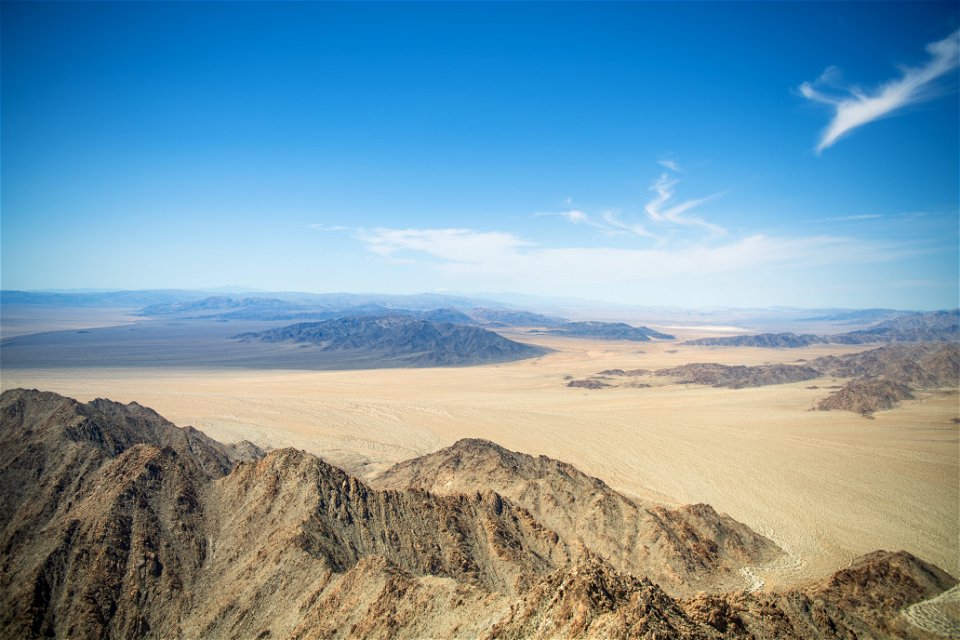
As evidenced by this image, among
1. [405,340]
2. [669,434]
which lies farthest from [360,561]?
[405,340]

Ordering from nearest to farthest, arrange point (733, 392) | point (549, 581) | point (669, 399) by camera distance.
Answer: point (549, 581) → point (669, 399) → point (733, 392)

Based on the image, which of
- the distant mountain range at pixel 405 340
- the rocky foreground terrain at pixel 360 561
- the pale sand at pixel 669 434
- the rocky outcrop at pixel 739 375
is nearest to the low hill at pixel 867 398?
the pale sand at pixel 669 434

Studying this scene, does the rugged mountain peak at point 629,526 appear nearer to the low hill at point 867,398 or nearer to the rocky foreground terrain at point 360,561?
the rocky foreground terrain at point 360,561

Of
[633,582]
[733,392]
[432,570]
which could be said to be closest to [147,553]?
[432,570]

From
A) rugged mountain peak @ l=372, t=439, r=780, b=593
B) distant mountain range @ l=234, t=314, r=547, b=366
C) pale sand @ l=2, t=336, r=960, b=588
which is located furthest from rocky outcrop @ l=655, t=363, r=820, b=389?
rugged mountain peak @ l=372, t=439, r=780, b=593

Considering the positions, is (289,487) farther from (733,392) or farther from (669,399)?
(733,392)

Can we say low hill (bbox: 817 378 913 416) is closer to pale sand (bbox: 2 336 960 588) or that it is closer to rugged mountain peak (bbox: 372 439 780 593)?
pale sand (bbox: 2 336 960 588)
